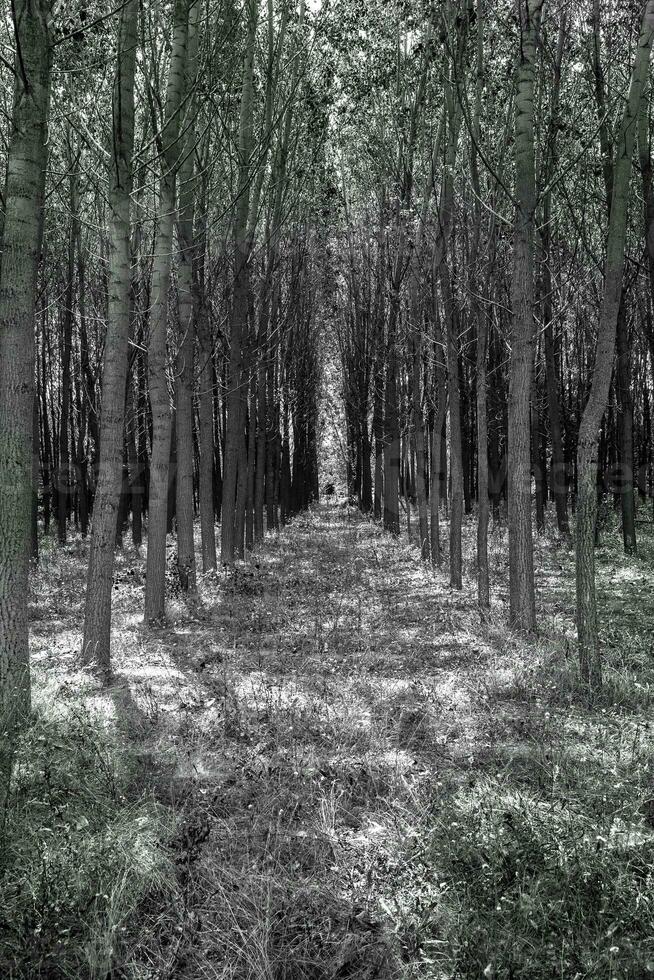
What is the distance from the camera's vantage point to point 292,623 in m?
8.52

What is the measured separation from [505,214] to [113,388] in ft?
22.7

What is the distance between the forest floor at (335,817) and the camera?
2.79 meters

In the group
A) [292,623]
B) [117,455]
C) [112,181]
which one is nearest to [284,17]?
[112,181]

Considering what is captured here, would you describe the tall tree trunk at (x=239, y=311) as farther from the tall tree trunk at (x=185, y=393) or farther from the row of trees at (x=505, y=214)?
the row of trees at (x=505, y=214)

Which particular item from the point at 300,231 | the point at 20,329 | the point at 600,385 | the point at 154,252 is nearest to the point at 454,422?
the point at 600,385

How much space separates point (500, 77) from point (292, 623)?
26.6 feet

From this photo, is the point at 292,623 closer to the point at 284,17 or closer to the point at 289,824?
the point at 289,824

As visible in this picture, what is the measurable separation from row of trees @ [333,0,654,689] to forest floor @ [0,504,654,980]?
130 centimetres

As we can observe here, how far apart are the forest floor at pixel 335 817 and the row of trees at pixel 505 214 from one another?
130 cm

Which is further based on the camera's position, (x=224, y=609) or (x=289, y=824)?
(x=224, y=609)

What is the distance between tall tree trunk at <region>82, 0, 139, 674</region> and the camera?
20.8ft

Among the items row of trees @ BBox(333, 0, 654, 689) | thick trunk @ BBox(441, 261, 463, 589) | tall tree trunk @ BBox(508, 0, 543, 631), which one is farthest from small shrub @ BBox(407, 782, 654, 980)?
thick trunk @ BBox(441, 261, 463, 589)

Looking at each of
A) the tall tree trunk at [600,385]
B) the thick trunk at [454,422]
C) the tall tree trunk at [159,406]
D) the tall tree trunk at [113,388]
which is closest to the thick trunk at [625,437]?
the thick trunk at [454,422]

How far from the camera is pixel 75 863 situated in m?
3.08
